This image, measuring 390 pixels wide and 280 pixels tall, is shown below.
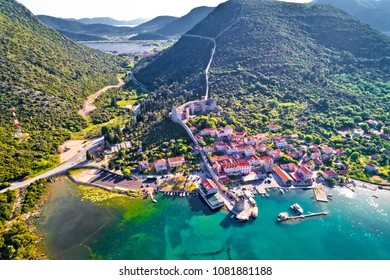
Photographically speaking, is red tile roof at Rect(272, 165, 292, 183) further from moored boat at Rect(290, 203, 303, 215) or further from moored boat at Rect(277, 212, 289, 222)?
moored boat at Rect(277, 212, 289, 222)

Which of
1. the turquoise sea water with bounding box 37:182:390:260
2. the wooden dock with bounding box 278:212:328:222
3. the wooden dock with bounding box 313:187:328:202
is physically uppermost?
the wooden dock with bounding box 313:187:328:202

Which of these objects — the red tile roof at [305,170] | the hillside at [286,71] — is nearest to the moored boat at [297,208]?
the red tile roof at [305,170]

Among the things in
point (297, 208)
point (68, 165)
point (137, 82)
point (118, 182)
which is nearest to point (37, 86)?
point (68, 165)

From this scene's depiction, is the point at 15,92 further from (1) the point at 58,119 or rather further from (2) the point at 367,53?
(2) the point at 367,53

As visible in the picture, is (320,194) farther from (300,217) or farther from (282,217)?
(282,217)

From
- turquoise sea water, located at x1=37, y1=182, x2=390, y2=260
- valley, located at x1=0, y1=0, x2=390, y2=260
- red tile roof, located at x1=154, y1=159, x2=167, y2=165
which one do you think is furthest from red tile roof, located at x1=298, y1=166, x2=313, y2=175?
red tile roof, located at x1=154, y1=159, x2=167, y2=165
